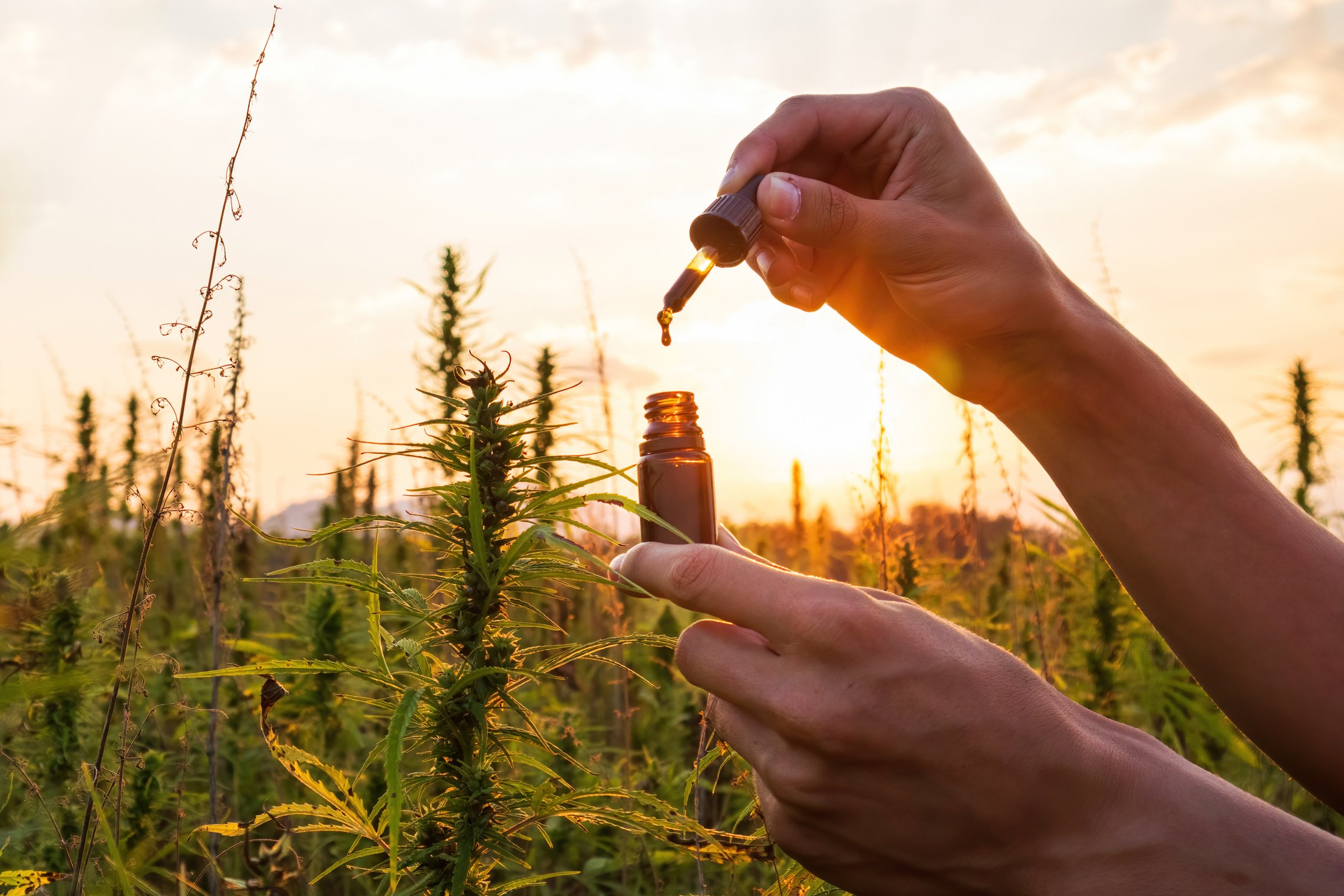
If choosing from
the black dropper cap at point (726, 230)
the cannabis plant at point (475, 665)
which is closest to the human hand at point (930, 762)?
the cannabis plant at point (475, 665)

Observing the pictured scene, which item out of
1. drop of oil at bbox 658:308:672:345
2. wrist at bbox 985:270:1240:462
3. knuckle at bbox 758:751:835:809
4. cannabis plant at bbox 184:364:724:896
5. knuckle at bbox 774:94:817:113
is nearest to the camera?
cannabis plant at bbox 184:364:724:896

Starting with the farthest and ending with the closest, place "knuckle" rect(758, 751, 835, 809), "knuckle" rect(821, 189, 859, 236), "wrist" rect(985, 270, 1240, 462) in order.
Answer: "wrist" rect(985, 270, 1240, 462) → "knuckle" rect(821, 189, 859, 236) → "knuckle" rect(758, 751, 835, 809)

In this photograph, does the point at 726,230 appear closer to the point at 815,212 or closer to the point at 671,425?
the point at 815,212

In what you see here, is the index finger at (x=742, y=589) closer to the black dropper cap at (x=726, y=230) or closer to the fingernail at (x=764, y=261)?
the black dropper cap at (x=726, y=230)

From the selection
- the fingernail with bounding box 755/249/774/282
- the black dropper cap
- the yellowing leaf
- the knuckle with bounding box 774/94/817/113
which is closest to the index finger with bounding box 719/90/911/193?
the knuckle with bounding box 774/94/817/113

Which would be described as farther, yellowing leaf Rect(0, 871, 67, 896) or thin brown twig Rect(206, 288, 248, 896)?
thin brown twig Rect(206, 288, 248, 896)

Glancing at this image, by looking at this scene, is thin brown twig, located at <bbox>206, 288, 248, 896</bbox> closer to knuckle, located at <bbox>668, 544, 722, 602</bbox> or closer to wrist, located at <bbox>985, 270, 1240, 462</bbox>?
knuckle, located at <bbox>668, 544, 722, 602</bbox>

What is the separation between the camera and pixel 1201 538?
85.4 inches

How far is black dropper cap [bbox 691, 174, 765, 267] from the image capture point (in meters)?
2.00

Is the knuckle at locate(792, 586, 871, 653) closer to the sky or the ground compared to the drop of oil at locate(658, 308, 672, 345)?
closer to the ground

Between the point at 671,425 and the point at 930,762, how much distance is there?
2.27 ft

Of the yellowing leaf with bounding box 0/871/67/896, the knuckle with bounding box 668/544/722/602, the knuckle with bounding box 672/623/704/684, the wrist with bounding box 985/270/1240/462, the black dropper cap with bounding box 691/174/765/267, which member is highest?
the black dropper cap with bounding box 691/174/765/267

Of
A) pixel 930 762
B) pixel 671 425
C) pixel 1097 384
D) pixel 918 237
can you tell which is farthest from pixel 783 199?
pixel 930 762

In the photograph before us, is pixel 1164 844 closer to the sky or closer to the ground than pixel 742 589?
closer to the ground
